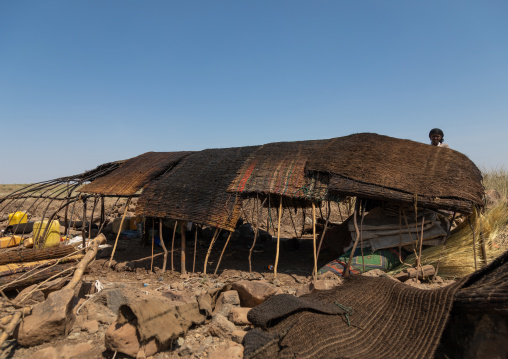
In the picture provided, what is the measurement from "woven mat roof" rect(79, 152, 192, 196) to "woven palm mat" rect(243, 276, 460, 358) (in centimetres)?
589

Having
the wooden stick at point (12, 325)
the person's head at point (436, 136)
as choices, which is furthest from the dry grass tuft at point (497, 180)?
the wooden stick at point (12, 325)

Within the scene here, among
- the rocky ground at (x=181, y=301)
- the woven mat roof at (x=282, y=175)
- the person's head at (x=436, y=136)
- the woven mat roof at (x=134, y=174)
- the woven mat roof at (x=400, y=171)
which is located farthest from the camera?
the woven mat roof at (x=134, y=174)

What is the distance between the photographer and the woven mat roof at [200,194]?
7.53 m

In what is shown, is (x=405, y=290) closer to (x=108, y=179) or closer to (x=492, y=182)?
(x=108, y=179)

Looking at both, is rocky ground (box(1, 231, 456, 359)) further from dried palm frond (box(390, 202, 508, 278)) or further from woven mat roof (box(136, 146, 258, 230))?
woven mat roof (box(136, 146, 258, 230))

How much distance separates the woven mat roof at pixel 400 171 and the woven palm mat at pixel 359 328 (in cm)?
263

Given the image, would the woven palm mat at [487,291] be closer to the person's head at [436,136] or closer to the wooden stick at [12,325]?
the wooden stick at [12,325]

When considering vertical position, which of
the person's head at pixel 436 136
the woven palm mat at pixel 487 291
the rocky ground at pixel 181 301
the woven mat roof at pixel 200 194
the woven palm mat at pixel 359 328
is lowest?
the rocky ground at pixel 181 301

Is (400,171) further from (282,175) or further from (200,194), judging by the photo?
(200,194)

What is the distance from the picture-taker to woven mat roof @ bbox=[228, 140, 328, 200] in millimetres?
7212

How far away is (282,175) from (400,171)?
240cm

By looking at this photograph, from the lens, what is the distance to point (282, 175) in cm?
767

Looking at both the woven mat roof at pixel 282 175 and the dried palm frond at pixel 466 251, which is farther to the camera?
the woven mat roof at pixel 282 175

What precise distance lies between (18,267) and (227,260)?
4.62 m
